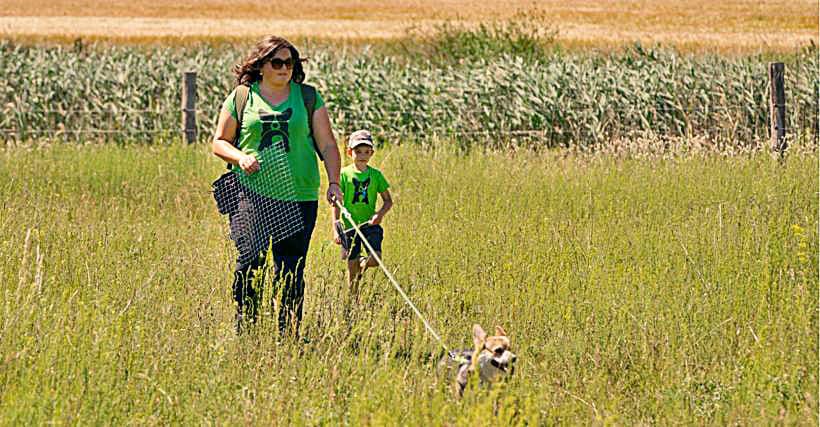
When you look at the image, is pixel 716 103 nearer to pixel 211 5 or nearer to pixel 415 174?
pixel 415 174

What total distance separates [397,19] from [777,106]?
36.0 meters

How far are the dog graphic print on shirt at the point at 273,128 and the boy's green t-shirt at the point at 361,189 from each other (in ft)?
4.53

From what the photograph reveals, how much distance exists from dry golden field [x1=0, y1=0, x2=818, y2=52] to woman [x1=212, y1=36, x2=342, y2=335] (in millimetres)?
31811

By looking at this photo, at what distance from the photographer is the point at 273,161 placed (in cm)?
Result: 669

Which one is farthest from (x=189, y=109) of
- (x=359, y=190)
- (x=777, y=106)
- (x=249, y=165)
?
(x=249, y=165)

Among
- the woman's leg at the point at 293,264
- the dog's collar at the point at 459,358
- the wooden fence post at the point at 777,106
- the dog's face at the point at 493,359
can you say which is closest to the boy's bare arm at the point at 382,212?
the woman's leg at the point at 293,264

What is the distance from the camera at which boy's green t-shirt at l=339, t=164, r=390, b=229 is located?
8125 mm

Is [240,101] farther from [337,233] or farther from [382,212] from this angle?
[382,212]

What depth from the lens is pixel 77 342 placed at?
5.50 m

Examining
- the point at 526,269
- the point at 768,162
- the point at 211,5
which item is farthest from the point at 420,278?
the point at 211,5

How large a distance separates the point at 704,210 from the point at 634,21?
135 feet

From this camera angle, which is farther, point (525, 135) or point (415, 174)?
point (525, 135)

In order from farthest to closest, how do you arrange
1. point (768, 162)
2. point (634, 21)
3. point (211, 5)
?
point (211, 5) < point (634, 21) < point (768, 162)

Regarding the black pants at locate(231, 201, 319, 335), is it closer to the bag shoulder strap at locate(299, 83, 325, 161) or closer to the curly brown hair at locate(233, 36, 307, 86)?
the bag shoulder strap at locate(299, 83, 325, 161)
